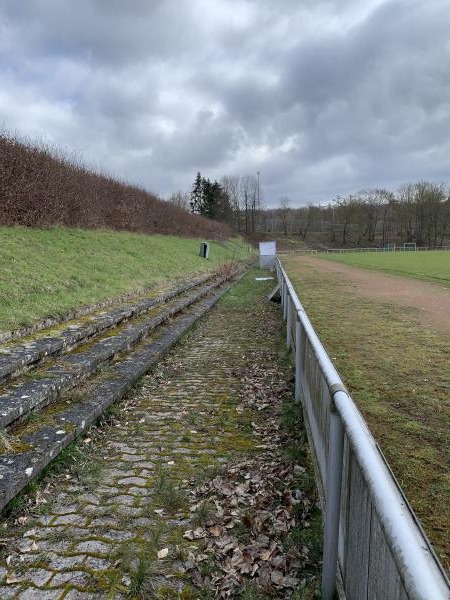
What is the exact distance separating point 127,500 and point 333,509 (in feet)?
6.01

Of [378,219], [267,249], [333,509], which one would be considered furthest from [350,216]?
[333,509]

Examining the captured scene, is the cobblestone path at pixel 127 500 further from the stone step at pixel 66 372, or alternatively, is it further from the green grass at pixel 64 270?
the green grass at pixel 64 270

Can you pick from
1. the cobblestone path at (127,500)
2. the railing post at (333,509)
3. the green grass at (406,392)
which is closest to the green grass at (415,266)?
the green grass at (406,392)

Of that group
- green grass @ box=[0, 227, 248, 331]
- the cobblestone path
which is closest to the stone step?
the cobblestone path

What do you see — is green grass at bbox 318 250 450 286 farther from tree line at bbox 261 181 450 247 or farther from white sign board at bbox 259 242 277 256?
tree line at bbox 261 181 450 247

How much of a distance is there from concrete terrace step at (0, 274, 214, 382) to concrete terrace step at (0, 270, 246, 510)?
63 centimetres

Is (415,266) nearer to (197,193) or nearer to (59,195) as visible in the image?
(59,195)

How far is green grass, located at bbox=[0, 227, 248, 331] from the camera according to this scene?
24.5 feet

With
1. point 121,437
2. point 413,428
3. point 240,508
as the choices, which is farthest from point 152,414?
point 413,428

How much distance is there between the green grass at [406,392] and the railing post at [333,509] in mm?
716

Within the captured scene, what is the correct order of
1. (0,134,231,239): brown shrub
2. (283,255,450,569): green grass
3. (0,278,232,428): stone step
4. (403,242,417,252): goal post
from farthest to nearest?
1. (403,242,417,252): goal post
2. (0,134,231,239): brown shrub
3. (0,278,232,428): stone step
4. (283,255,450,569): green grass

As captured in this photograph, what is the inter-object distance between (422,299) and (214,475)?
12.6 m

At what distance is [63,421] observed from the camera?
446 centimetres

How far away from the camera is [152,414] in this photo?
5.46 meters
